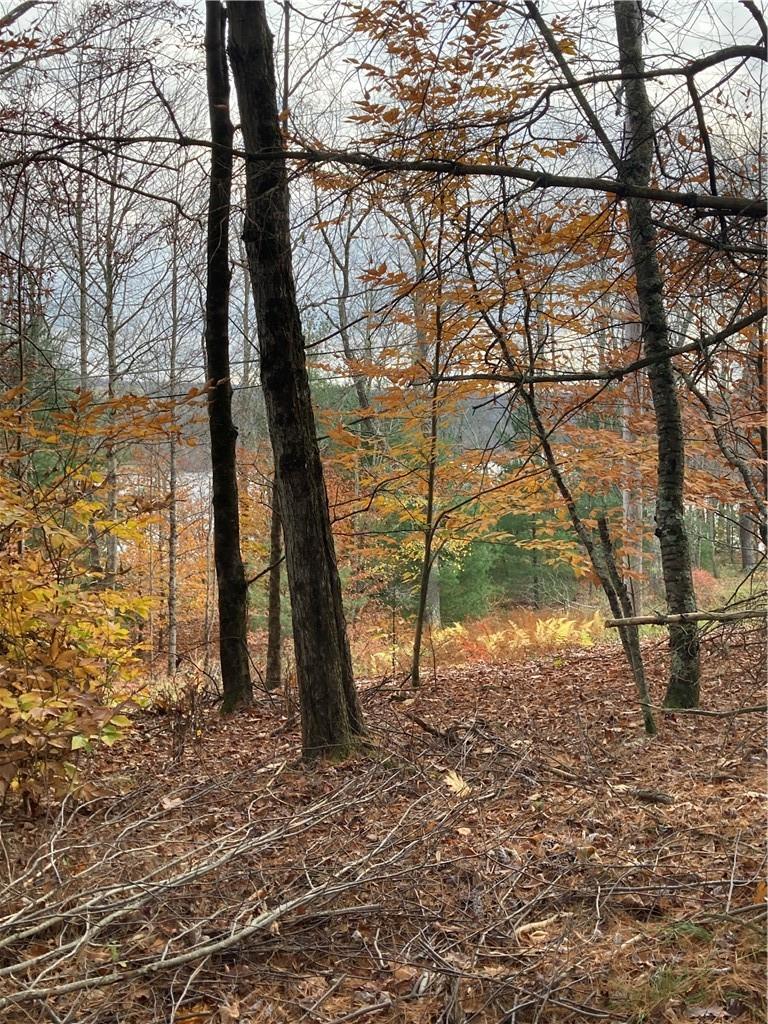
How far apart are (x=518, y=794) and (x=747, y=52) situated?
11.8 ft

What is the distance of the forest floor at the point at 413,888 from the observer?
2.23 metres

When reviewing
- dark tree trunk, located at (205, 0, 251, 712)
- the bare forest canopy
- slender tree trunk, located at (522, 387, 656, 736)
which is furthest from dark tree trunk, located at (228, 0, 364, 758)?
dark tree trunk, located at (205, 0, 251, 712)

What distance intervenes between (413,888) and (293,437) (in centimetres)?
274

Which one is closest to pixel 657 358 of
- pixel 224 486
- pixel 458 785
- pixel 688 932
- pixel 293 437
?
pixel 293 437

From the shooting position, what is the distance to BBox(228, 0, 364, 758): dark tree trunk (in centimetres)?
448

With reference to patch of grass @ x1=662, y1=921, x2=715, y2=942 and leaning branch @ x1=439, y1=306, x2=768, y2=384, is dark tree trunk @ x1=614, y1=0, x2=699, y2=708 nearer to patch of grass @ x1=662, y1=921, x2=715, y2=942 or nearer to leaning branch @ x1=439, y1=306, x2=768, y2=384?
leaning branch @ x1=439, y1=306, x2=768, y2=384

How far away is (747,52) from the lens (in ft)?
8.38

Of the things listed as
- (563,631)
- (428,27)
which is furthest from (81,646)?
(563,631)

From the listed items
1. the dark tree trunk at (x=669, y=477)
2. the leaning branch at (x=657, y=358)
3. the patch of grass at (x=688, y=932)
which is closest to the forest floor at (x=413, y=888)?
the patch of grass at (x=688, y=932)

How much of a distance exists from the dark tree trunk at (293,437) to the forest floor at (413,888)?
18.4 inches

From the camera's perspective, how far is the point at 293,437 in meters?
4.56

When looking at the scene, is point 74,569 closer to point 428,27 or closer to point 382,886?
point 382,886

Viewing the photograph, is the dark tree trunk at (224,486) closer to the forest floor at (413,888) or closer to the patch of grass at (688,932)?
the forest floor at (413,888)

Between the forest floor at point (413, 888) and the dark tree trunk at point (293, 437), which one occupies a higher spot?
the dark tree trunk at point (293, 437)
